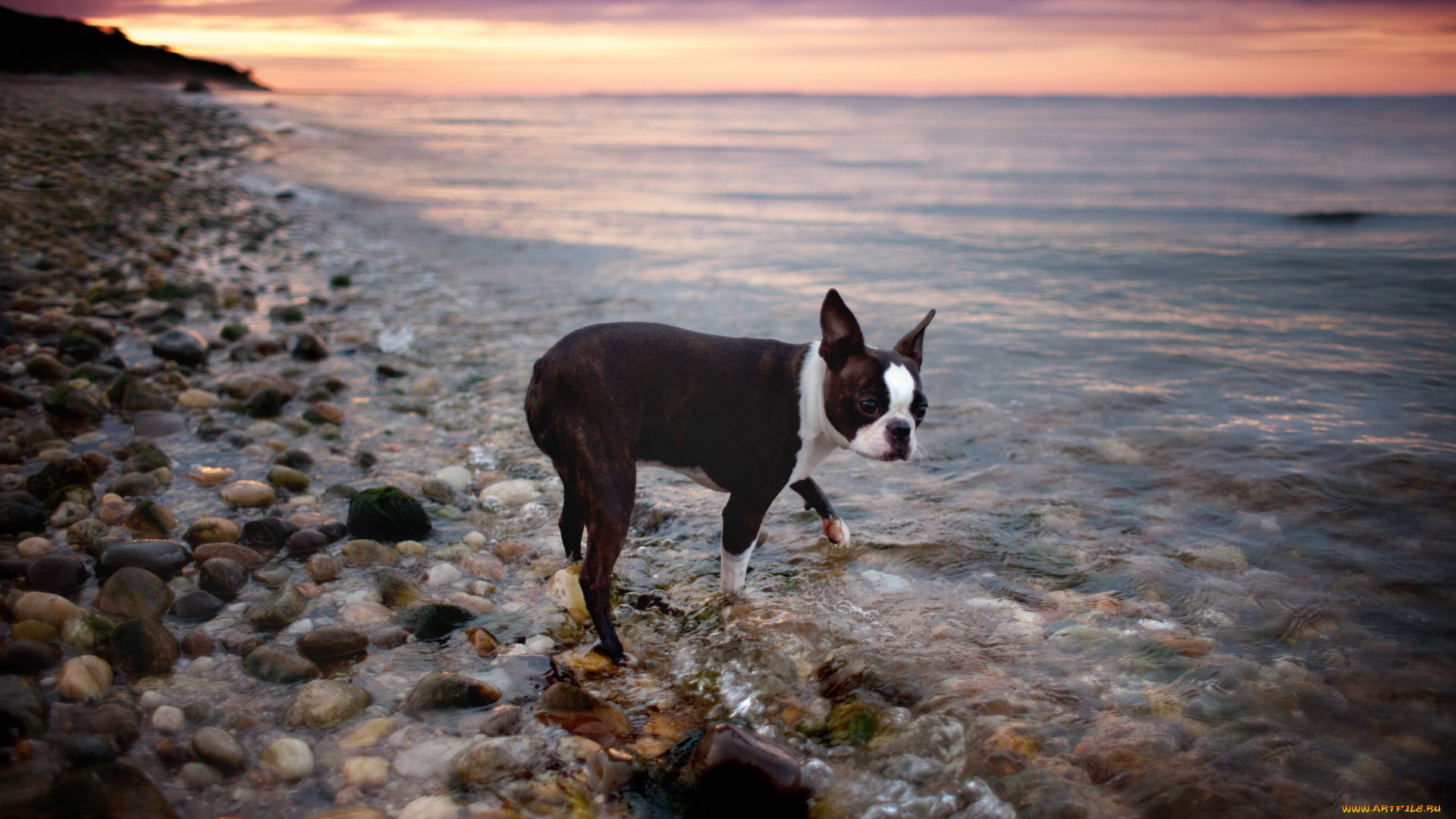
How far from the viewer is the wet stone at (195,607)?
4.05 meters

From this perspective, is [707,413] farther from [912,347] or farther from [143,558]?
[143,558]

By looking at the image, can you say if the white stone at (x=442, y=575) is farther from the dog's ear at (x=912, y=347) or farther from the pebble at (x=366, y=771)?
the dog's ear at (x=912, y=347)

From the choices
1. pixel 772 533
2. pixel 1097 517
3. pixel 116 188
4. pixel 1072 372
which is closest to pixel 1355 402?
pixel 1072 372

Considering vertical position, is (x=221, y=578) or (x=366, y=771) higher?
(x=221, y=578)

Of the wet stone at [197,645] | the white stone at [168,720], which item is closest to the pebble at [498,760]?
the white stone at [168,720]

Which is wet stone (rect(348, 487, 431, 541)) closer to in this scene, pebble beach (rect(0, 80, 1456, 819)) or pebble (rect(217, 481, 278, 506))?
pebble beach (rect(0, 80, 1456, 819))

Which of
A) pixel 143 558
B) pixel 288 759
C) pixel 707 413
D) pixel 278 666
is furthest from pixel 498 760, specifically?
pixel 143 558

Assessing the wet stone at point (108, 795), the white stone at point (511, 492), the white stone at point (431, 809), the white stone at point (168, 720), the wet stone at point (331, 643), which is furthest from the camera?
the white stone at point (511, 492)

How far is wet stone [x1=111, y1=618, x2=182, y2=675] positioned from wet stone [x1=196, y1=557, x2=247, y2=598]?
0.61 metres

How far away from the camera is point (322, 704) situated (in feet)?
11.2

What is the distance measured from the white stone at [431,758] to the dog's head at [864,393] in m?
2.31

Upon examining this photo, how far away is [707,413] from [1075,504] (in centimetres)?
301

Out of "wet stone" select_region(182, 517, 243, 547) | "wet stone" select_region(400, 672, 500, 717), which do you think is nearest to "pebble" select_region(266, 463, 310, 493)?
"wet stone" select_region(182, 517, 243, 547)

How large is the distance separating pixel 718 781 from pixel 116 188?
66.8ft
